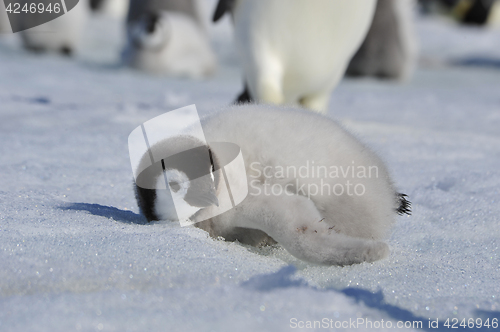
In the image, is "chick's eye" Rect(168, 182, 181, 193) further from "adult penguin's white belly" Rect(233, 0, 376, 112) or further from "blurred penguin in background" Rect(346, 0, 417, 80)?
"blurred penguin in background" Rect(346, 0, 417, 80)

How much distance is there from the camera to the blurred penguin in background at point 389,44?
4.66m

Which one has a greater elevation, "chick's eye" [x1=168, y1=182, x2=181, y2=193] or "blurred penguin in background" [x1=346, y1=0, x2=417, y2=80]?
"chick's eye" [x1=168, y1=182, x2=181, y2=193]

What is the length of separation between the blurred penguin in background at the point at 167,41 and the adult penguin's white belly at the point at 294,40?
87.2 inches

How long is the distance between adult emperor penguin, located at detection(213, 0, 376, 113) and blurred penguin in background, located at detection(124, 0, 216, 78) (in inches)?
85.2

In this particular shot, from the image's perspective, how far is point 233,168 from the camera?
3.06 feet

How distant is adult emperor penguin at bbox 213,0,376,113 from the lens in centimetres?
219

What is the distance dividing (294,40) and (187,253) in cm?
157

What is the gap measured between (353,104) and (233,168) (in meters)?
2.62

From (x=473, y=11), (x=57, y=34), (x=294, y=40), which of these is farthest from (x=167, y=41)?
(x=473, y=11)

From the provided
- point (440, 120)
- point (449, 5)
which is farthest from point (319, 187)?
point (449, 5)

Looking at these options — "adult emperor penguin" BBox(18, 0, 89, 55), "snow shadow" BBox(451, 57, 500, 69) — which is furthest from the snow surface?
"snow shadow" BBox(451, 57, 500, 69)

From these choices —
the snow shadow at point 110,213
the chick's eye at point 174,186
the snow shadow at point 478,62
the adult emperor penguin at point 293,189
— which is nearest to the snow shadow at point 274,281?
the adult emperor penguin at point 293,189

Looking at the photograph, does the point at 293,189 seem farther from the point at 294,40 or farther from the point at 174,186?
the point at 294,40

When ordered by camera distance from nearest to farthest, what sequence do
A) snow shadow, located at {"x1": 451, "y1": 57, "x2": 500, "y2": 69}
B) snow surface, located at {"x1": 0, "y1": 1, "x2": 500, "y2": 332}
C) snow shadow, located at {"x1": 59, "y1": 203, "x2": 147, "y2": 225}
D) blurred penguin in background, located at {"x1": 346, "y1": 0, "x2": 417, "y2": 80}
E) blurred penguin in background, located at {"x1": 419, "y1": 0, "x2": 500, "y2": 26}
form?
snow surface, located at {"x1": 0, "y1": 1, "x2": 500, "y2": 332} < snow shadow, located at {"x1": 59, "y1": 203, "x2": 147, "y2": 225} < blurred penguin in background, located at {"x1": 346, "y1": 0, "x2": 417, "y2": 80} < snow shadow, located at {"x1": 451, "y1": 57, "x2": 500, "y2": 69} < blurred penguin in background, located at {"x1": 419, "y1": 0, "x2": 500, "y2": 26}
